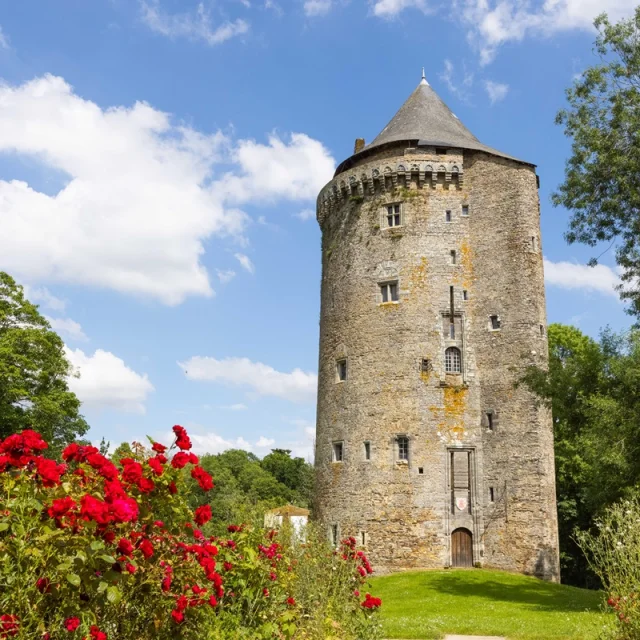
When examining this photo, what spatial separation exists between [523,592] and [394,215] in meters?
17.1

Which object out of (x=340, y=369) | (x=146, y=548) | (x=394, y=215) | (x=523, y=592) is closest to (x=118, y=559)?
(x=146, y=548)

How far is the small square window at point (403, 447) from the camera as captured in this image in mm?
30172

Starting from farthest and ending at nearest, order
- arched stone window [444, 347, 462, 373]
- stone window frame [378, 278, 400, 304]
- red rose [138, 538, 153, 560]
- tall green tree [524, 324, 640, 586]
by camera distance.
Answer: stone window frame [378, 278, 400, 304] < arched stone window [444, 347, 462, 373] < tall green tree [524, 324, 640, 586] < red rose [138, 538, 153, 560]

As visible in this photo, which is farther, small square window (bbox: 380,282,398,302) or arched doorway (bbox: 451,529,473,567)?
small square window (bbox: 380,282,398,302)

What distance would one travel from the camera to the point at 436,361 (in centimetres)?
3081

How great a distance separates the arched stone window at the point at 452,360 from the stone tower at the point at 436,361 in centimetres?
5

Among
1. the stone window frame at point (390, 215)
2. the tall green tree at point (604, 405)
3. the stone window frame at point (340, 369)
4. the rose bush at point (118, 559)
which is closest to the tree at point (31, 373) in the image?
the stone window frame at point (340, 369)

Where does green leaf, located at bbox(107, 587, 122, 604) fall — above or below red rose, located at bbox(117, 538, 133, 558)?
below

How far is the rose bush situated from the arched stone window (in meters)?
24.0

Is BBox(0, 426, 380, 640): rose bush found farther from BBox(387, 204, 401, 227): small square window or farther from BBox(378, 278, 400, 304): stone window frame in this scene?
BBox(387, 204, 401, 227): small square window

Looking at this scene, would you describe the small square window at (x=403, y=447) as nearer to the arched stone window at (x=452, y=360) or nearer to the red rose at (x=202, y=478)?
the arched stone window at (x=452, y=360)

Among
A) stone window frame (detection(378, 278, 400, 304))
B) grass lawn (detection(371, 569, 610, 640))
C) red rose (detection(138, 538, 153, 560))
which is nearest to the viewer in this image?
red rose (detection(138, 538, 153, 560))

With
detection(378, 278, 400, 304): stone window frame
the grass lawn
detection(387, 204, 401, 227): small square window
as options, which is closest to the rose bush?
the grass lawn

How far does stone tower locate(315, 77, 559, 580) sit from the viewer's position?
28859mm
